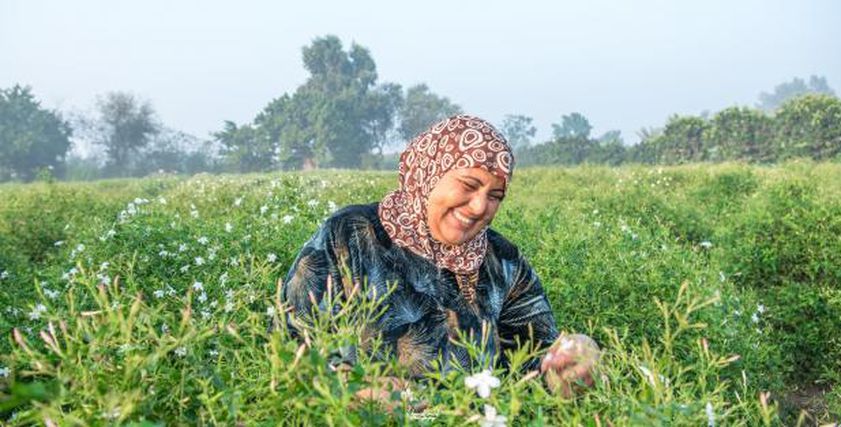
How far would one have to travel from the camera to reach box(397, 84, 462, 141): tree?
2702 inches

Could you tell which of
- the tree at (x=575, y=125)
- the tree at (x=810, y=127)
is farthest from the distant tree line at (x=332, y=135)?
the tree at (x=575, y=125)

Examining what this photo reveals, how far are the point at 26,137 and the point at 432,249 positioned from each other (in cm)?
4813

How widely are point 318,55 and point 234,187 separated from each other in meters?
47.8

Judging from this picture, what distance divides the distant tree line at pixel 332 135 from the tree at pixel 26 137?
6 centimetres

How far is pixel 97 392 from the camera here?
2.91ft

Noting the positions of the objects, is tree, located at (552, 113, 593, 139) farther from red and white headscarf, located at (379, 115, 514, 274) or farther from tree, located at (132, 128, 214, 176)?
red and white headscarf, located at (379, 115, 514, 274)

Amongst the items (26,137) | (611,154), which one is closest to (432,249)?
(611,154)

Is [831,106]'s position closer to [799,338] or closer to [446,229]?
[799,338]

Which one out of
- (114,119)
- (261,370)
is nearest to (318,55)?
(114,119)

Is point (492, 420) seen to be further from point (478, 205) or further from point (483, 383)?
point (478, 205)

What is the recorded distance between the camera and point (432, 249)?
261cm

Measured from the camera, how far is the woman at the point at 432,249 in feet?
7.91

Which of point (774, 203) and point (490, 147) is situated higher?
point (490, 147)

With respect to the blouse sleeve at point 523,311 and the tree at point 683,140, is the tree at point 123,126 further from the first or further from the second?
the blouse sleeve at point 523,311
